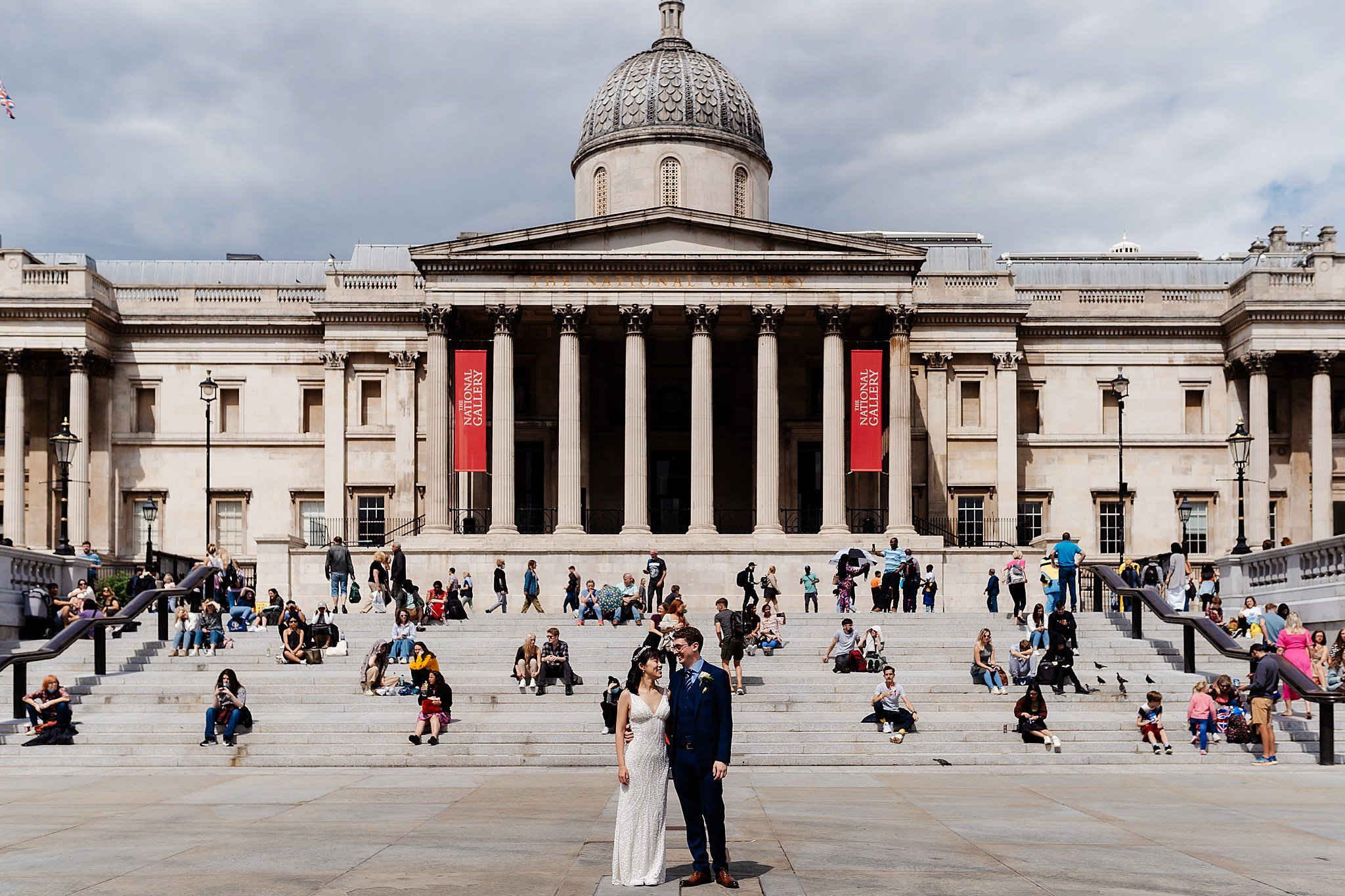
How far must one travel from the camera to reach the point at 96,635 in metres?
26.1

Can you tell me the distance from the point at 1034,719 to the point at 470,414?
84.5ft

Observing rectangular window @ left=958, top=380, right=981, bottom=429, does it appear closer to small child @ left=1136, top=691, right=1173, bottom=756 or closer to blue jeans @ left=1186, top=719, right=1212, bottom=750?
small child @ left=1136, top=691, right=1173, bottom=756

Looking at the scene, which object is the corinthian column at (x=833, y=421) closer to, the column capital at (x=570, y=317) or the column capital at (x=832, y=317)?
the column capital at (x=832, y=317)

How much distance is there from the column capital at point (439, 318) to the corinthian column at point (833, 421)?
12191mm

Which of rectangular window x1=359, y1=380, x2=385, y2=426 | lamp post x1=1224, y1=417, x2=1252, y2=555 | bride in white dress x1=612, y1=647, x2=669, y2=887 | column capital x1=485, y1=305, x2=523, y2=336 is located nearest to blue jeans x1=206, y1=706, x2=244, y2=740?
bride in white dress x1=612, y1=647, x2=669, y2=887

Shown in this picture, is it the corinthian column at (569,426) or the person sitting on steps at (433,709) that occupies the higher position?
the corinthian column at (569,426)

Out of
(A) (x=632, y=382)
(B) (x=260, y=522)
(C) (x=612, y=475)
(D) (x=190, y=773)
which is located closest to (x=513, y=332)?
(A) (x=632, y=382)

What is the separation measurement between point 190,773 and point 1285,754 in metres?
16.3

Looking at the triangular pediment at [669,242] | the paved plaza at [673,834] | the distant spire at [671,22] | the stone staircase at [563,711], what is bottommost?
→ the stone staircase at [563,711]

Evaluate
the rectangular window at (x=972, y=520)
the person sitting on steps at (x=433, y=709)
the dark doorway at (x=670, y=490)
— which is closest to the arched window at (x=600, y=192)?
the dark doorway at (x=670, y=490)

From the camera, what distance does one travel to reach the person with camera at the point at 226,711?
21.0m

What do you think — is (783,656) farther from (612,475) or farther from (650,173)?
(650,173)

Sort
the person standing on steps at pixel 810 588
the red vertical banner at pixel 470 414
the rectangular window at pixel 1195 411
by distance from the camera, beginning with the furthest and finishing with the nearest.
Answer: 1. the rectangular window at pixel 1195 411
2. the red vertical banner at pixel 470 414
3. the person standing on steps at pixel 810 588

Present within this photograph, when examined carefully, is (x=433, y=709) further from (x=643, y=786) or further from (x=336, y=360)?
(x=336, y=360)
